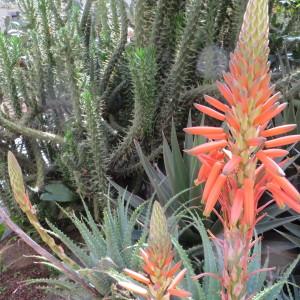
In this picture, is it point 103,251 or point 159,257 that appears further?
point 103,251

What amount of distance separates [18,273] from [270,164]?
195 centimetres

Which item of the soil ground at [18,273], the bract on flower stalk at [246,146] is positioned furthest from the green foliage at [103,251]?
the bract on flower stalk at [246,146]

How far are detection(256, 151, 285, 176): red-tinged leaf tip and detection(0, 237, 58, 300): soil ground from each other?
1.66 meters

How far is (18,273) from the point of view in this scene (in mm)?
2213

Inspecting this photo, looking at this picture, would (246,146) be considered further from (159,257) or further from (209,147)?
(159,257)

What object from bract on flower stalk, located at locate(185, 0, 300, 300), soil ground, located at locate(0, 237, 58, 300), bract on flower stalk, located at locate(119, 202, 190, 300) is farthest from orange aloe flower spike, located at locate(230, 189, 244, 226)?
soil ground, located at locate(0, 237, 58, 300)

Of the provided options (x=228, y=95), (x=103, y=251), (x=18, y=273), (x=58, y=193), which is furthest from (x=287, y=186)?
(x=18, y=273)

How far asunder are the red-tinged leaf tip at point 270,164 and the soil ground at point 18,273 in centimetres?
166

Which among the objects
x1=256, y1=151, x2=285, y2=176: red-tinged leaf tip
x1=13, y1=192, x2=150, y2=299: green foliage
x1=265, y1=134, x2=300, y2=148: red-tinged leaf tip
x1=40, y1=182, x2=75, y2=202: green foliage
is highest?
x1=265, y1=134, x2=300, y2=148: red-tinged leaf tip

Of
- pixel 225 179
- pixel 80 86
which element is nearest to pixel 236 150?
pixel 225 179

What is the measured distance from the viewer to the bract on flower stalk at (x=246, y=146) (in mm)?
536

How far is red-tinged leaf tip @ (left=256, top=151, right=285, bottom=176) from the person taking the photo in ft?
→ 1.81

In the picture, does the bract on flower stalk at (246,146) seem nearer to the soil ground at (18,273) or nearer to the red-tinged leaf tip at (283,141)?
the red-tinged leaf tip at (283,141)

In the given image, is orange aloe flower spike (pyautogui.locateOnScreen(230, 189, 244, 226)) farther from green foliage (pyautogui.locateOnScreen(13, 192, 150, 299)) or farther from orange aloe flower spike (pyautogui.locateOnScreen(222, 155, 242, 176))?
green foliage (pyautogui.locateOnScreen(13, 192, 150, 299))
